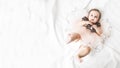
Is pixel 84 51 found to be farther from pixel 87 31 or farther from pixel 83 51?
pixel 87 31

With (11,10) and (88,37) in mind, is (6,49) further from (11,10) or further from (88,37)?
(88,37)

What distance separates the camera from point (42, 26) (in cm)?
120

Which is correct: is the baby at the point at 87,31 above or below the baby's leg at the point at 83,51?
above

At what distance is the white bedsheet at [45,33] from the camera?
3.44ft

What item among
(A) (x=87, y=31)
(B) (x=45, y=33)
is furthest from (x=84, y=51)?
(B) (x=45, y=33)

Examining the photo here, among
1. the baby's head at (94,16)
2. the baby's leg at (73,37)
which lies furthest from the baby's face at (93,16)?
the baby's leg at (73,37)

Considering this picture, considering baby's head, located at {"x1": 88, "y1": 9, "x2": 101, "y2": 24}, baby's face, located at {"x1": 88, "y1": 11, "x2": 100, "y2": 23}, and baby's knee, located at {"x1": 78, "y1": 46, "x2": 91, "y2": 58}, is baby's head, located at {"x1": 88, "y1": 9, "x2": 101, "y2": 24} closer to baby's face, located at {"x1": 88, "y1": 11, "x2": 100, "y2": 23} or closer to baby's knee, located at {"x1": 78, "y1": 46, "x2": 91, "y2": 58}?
baby's face, located at {"x1": 88, "y1": 11, "x2": 100, "y2": 23}

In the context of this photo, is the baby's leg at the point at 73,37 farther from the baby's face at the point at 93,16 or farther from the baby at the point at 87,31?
the baby's face at the point at 93,16

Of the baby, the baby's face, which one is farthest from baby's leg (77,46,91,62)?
the baby's face

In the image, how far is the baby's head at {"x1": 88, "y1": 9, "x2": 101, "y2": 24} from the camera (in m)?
1.18

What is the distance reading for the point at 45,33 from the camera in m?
1.16

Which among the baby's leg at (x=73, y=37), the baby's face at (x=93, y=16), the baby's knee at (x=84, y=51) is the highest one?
the baby's face at (x=93, y=16)

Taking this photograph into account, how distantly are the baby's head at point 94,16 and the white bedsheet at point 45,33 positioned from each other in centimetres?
5

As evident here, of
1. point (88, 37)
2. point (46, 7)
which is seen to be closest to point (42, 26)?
point (46, 7)
